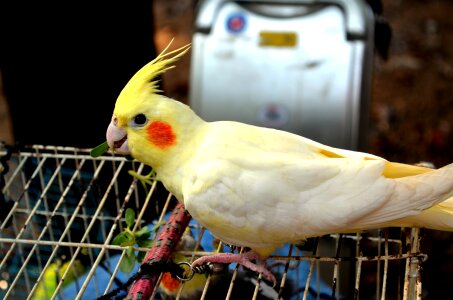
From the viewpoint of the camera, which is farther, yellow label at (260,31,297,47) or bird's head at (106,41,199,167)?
yellow label at (260,31,297,47)

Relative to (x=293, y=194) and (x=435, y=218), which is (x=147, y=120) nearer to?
(x=293, y=194)

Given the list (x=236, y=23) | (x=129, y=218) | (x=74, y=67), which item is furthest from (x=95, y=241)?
(x=236, y=23)

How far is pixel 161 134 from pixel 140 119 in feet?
0.14

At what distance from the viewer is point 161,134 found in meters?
1.03

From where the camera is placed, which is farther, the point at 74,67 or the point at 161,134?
the point at 74,67

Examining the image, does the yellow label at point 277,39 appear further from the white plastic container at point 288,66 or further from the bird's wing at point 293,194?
the bird's wing at point 293,194

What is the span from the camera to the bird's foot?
1.07 metres

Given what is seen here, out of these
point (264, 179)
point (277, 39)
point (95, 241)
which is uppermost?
point (277, 39)

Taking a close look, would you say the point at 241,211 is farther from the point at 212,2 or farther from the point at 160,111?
the point at 212,2

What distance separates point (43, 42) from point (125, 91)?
1082 millimetres

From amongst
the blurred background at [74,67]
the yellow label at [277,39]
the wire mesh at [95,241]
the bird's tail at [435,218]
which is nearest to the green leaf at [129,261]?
the wire mesh at [95,241]

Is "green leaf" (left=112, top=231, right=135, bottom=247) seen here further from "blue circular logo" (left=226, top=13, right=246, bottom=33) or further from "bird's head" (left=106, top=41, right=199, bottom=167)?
"blue circular logo" (left=226, top=13, right=246, bottom=33)

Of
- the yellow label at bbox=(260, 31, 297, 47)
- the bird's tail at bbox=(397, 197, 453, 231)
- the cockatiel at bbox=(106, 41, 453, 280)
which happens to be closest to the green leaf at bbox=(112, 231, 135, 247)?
the cockatiel at bbox=(106, 41, 453, 280)

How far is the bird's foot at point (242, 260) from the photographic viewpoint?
1.07 metres
